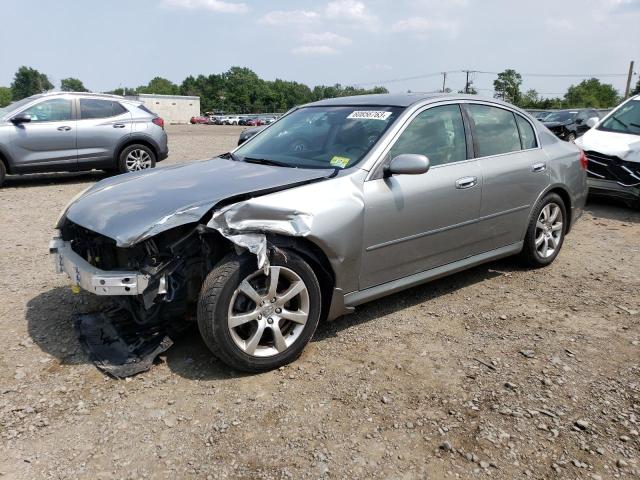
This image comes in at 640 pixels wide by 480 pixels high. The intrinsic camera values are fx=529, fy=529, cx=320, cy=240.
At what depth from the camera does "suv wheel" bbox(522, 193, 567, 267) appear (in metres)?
4.96

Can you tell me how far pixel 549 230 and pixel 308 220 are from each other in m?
2.99

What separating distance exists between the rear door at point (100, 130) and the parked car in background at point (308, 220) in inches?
243

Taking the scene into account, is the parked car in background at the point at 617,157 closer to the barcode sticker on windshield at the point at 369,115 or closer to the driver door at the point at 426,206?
the driver door at the point at 426,206

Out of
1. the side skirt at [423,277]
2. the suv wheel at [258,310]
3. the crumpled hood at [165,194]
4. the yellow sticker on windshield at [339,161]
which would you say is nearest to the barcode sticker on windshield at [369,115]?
the yellow sticker on windshield at [339,161]

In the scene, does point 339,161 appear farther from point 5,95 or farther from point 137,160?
point 5,95

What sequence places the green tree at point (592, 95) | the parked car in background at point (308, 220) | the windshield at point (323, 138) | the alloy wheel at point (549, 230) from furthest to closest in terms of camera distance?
the green tree at point (592, 95) → the alloy wheel at point (549, 230) → the windshield at point (323, 138) → the parked car in background at point (308, 220)

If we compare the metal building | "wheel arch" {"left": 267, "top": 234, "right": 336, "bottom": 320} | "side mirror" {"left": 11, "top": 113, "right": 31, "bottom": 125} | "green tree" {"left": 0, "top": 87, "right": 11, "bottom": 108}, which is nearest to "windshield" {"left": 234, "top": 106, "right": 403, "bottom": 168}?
"wheel arch" {"left": 267, "top": 234, "right": 336, "bottom": 320}

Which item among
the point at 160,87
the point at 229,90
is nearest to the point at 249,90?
the point at 229,90

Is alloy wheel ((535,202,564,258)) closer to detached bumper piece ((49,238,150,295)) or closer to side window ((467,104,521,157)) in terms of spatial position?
side window ((467,104,521,157))

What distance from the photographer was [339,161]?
3.82m

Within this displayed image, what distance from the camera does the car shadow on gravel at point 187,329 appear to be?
3.39 meters

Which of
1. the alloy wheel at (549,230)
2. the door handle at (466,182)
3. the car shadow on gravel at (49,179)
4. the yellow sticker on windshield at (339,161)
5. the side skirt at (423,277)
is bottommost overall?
the car shadow on gravel at (49,179)

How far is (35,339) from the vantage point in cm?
369

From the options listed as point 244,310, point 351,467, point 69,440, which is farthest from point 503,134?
point 69,440
